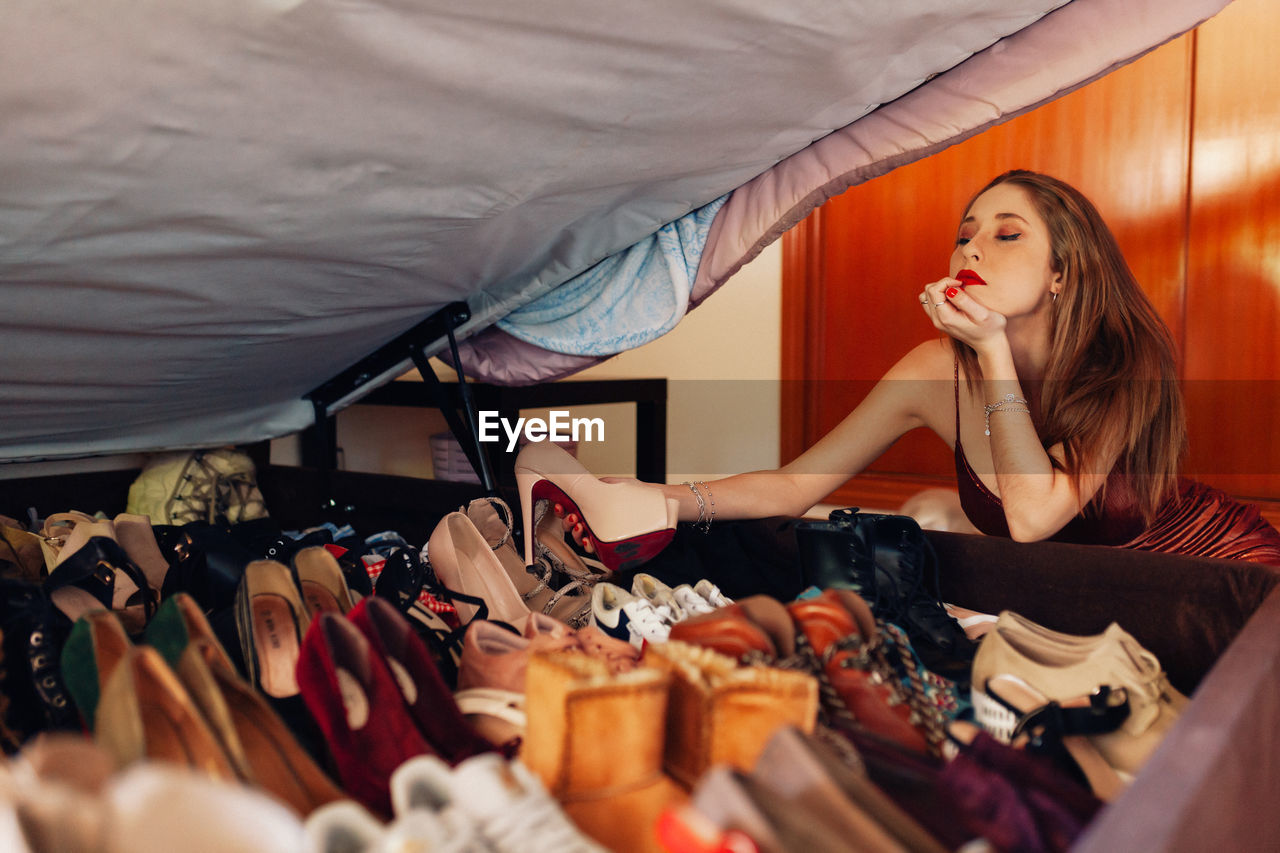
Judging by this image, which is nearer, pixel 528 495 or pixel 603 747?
pixel 603 747

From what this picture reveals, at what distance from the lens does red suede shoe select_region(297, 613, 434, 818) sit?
19.7 inches

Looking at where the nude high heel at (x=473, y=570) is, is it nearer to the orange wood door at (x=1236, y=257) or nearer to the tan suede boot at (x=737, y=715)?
the tan suede boot at (x=737, y=715)

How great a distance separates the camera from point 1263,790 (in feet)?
1.75

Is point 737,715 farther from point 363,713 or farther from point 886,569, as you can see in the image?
point 886,569

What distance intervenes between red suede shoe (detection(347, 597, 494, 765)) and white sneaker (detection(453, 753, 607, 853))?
0.14 m

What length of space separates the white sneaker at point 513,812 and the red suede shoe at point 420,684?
14 cm

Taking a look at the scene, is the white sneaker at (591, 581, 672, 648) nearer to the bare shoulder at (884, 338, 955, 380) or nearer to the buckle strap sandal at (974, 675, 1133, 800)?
the buckle strap sandal at (974, 675, 1133, 800)

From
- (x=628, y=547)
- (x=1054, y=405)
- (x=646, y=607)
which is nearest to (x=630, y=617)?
(x=646, y=607)

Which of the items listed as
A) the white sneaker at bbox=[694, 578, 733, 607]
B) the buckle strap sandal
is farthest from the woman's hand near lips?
the buckle strap sandal

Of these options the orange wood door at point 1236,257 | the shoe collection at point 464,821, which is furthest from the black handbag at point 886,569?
the orange wood door at point 1236,257

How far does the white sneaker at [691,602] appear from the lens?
868 millimetres

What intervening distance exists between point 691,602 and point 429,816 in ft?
1.74

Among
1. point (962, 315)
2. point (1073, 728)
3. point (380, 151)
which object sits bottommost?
point (1073, 728)

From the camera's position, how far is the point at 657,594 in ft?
3.03
